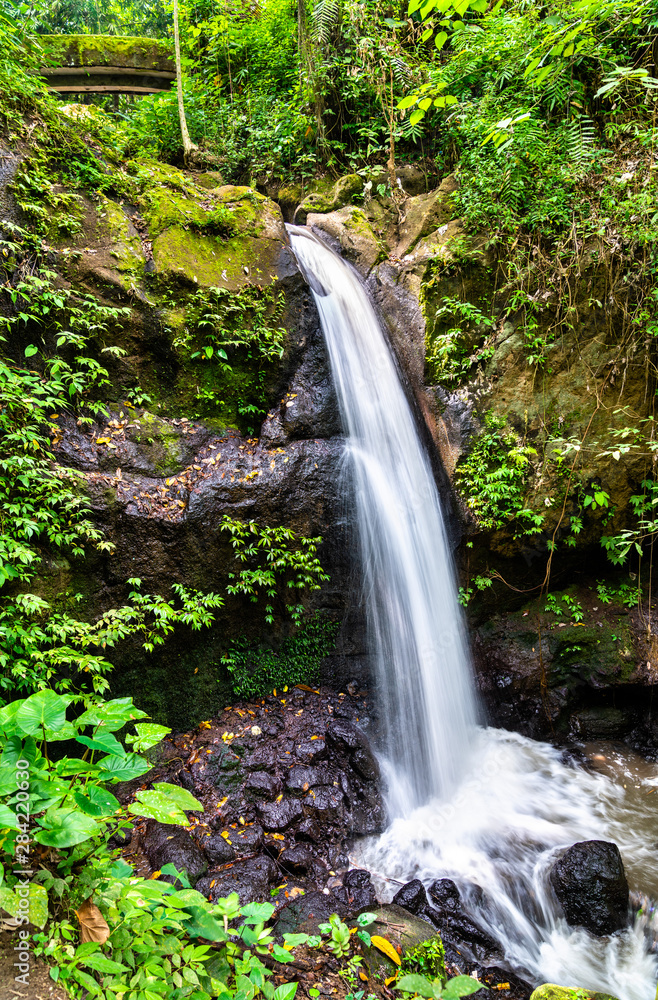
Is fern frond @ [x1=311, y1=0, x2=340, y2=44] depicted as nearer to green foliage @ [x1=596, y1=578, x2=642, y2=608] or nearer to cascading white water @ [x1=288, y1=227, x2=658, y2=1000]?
cascading white water @ [x1=288, y1=227, x2=658, y2=1000]

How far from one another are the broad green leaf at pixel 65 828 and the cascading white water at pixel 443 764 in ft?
10.0

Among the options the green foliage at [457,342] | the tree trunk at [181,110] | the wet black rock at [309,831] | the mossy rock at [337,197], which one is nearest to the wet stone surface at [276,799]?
the wet black rock at [309,831]

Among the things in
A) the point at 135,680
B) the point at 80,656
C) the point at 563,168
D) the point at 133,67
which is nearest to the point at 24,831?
the point at 80,656

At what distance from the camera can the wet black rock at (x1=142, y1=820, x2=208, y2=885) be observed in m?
3.35

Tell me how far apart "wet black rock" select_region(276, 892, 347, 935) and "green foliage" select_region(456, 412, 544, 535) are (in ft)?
12.1

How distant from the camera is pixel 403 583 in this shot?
5.19m

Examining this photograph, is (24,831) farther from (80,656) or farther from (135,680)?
(135,680)

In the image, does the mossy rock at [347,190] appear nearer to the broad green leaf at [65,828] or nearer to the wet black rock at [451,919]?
the broad green leaf at [65,828]

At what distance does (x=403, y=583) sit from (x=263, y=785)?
2.37m

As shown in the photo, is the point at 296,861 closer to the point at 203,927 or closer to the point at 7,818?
the point at 203,927

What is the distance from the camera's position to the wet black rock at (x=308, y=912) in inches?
121

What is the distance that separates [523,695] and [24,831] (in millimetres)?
5122

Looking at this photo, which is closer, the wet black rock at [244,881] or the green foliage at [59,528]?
the wet black rock at [244,881]

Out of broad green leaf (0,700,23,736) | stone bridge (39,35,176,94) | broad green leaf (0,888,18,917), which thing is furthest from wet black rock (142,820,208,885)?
stone bridge (39,35,176,94)
